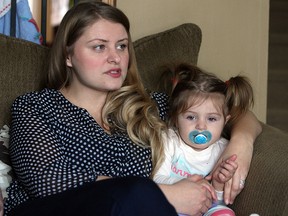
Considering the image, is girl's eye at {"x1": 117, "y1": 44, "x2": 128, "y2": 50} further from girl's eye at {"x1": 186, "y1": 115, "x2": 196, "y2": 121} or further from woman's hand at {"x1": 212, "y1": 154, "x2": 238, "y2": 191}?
woman's hand at {"x1": 212, "y1": 154, "x2": 238, "y2": 191}

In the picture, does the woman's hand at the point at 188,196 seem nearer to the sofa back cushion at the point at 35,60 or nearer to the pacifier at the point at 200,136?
the pacifier at the point at 200,136

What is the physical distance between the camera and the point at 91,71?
1.62m

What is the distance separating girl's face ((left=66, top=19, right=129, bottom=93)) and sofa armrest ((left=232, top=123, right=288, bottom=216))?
1.50 feet

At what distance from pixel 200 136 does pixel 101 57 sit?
36 cm

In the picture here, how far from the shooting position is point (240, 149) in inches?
63.9

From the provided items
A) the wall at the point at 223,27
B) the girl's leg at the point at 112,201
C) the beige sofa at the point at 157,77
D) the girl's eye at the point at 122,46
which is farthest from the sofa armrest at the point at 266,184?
the wall at the point at 223,27

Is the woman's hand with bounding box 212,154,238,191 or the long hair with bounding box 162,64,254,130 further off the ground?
the long hair with bounding box 162,64,254,130

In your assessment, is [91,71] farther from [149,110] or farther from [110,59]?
[149,110]

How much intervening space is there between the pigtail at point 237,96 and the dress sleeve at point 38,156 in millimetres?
509

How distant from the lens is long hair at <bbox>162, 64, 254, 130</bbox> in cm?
167

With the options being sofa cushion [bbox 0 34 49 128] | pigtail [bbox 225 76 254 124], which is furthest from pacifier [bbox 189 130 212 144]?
sofa cushion [bbox 0 34 49 128]

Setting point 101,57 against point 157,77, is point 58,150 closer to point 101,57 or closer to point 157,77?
point 101,57

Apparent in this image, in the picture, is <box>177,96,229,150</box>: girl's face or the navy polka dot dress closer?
the navy polka dot dress

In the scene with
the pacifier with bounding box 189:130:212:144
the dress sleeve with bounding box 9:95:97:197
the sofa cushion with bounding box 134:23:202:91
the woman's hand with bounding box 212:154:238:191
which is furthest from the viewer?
the sofa cushion with bounding box 134:23:202:91
